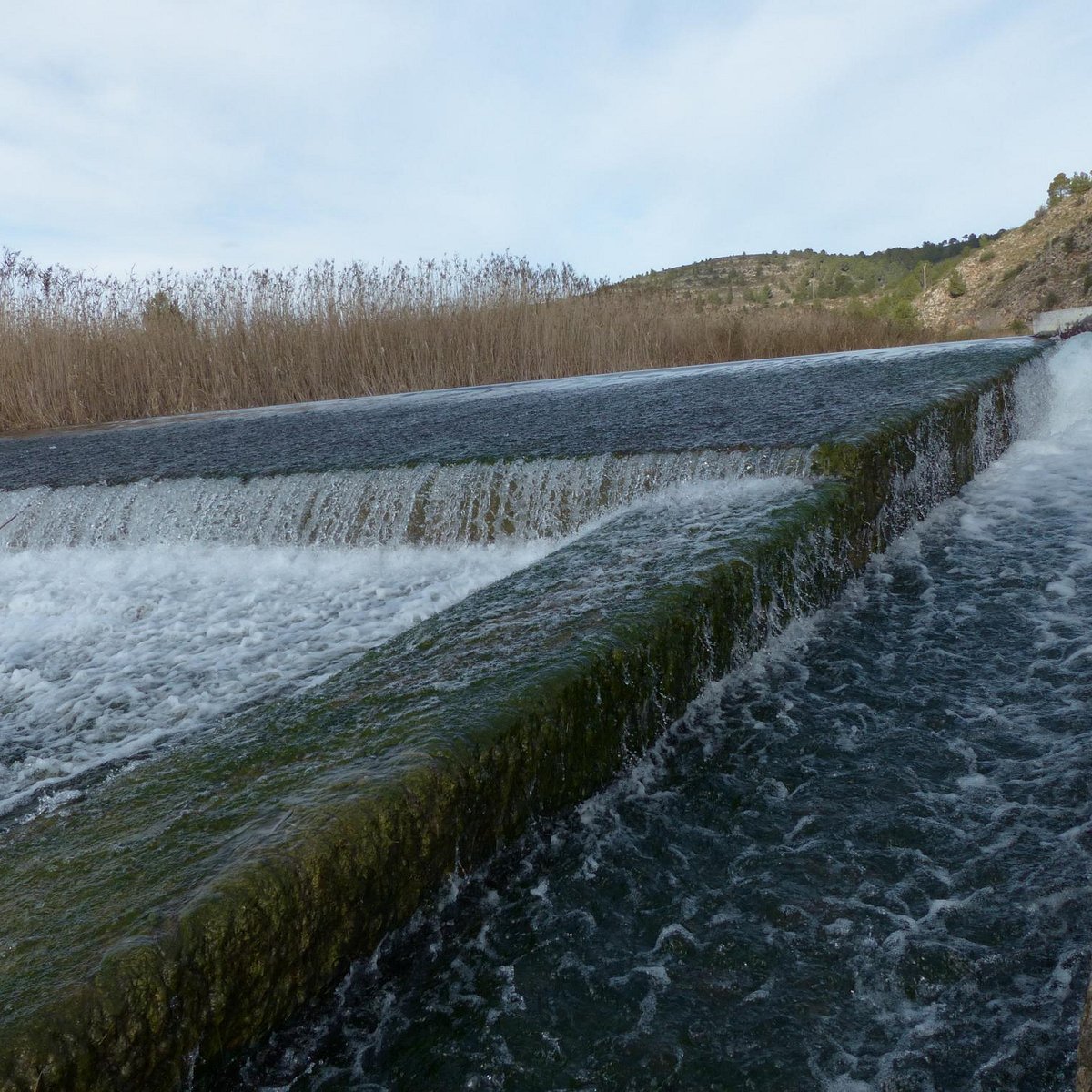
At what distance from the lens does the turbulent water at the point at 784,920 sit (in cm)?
158

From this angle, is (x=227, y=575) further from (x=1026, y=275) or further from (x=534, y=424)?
(x=1026, y=275)

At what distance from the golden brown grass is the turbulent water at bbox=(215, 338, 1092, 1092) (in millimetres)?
8465

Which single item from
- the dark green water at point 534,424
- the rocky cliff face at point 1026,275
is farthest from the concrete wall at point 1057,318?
the rocky cliff face at point 1026,275

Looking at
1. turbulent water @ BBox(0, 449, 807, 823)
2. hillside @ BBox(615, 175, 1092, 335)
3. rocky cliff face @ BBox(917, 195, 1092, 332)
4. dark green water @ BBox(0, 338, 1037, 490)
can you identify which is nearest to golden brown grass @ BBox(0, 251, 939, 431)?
dark green water @ BBox(0, 338, 1037, 490)

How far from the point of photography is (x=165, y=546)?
551 cm

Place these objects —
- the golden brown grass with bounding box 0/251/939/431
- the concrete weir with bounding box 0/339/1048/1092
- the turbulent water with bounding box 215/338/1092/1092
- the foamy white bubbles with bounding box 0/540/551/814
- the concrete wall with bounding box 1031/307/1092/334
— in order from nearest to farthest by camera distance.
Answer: the concrete weir with bounding box 0/339/1048/1092 → the turbulent water with bounding box 215/338/1092/1092 → the foamy white bubbles with bounding box 0/540/551/814 → the golden brown grass with bounding box 0/251/939/431 → the concrete wall with bounding box 1031/307/1092/334

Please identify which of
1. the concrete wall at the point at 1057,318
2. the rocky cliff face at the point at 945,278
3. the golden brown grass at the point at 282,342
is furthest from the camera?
the rocky cliff face at the point at 945,278

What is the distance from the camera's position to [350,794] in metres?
1.80

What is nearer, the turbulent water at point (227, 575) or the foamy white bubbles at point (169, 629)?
the foamy white bubbles at point (169, 629)

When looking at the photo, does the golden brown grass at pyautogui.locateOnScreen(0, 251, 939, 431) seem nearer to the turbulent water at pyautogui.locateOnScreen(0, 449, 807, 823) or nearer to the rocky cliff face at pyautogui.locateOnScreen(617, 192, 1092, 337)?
the turbulent water at pyautogui.locateOnScreen(0, 449, 807, 823)

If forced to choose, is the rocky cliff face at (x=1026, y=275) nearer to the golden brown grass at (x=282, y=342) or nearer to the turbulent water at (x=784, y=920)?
the golden brown grass at (x=282, y=342)

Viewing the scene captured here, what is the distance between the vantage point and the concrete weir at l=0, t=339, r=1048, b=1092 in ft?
4.60

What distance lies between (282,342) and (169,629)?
7137 millimetres

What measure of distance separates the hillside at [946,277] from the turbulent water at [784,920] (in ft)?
88.1
